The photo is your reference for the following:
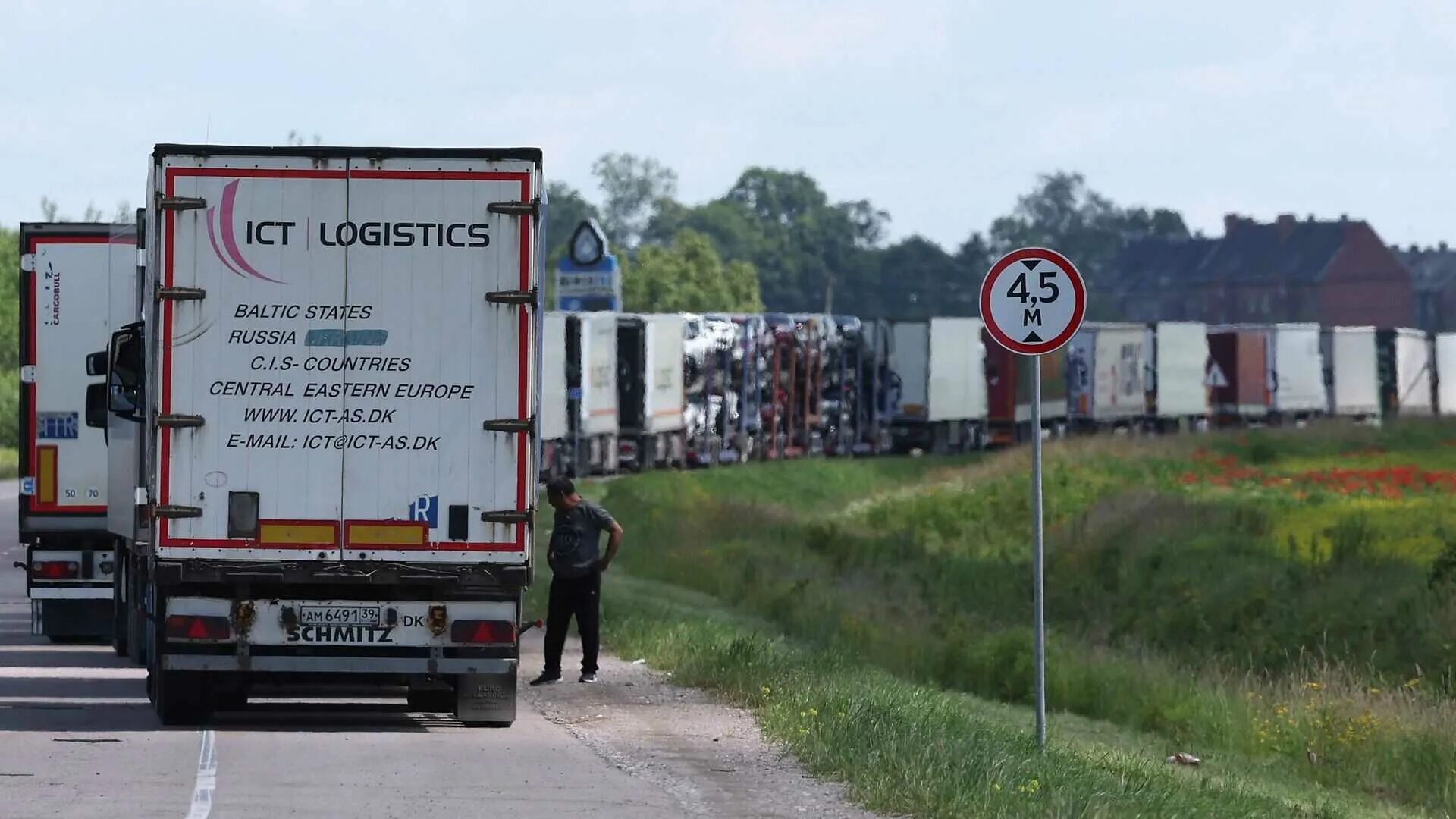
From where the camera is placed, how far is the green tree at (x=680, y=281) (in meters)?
124

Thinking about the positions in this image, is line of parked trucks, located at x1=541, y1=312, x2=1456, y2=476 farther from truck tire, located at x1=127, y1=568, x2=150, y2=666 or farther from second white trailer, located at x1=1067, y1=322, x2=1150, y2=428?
truck tire, located at x1=127, y1=568, x2=150, y2=666

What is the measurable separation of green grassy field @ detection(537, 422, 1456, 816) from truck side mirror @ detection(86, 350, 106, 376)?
4.97m

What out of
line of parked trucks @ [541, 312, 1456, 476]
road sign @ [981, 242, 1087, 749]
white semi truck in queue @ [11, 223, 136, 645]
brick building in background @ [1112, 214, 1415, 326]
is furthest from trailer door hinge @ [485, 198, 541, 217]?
brick building in background @ [1112, 214, 1415, 326]

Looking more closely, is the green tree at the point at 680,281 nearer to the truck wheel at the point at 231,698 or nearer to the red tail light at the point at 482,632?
the truck wheel at the point at 231,698

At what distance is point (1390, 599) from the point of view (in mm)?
27141

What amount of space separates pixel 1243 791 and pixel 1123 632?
45.1 ft

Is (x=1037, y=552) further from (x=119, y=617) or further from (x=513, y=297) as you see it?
(x=119, y=617)

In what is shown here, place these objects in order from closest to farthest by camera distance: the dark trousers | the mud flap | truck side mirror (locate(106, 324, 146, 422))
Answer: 1. the mud flap
2. truck side mirror (locate(106, 324, 146, 422))
3. the dark trousers

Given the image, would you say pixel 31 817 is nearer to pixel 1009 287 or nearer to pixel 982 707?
pixel 1009 287

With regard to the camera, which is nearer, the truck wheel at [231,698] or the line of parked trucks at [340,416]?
the line of parked trucks at [340,416]

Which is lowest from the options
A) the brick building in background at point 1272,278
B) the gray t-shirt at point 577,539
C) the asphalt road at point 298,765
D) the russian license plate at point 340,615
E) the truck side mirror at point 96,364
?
the asphalt road at point 298,765

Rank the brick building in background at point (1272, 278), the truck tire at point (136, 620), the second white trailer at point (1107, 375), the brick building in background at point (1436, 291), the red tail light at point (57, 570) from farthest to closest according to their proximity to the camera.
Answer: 1. the brick building in background at point (1436, 291)
2. the brick building in background at point (1272, 278)
3. the second white trailer at point (1107, 375)
4. the red tail light at point (57, 570)
5. the truck tire at point (136, 620)

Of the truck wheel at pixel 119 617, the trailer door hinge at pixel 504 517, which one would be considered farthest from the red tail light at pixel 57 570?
the trailer door hinge at pixel 504 517

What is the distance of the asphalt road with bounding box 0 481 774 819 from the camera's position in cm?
1157
